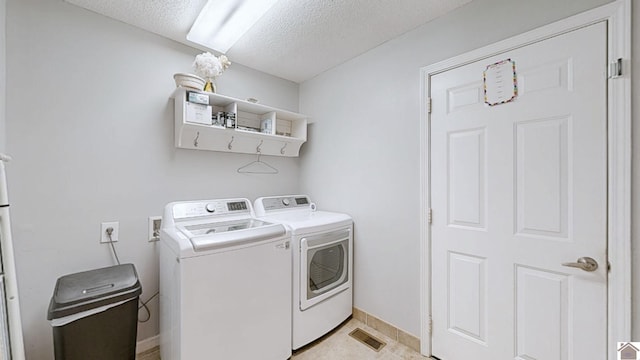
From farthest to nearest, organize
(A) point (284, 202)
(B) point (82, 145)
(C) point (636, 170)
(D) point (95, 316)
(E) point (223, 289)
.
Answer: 1. (A) point (284, 202)
2. (B) point (82, 145)
3. (E) point (223, 289)
4. (D) point (95, 316)
5. (C) point (636, 170)

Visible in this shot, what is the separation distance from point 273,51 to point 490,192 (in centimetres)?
205

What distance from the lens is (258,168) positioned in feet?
8.41

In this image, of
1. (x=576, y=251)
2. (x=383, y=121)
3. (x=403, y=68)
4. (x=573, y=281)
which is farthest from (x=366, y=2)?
(x=573, y=281)

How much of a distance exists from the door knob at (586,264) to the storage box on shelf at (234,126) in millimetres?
2200

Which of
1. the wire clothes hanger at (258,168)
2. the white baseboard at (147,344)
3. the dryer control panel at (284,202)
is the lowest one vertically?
the white baseboard at (147,344)

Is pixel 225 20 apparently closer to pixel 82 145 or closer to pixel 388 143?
pixel 82 145

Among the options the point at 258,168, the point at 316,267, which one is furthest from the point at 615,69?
the point at 258,168

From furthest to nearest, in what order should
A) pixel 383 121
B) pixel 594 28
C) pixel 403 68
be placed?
pixel 383 121 → pixel 403 68 → pixel 594 28

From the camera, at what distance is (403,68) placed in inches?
76.4

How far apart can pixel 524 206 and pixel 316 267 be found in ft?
4.81

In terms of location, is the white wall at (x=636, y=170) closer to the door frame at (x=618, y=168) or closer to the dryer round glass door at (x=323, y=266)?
the door frame at (x=618, y=168)

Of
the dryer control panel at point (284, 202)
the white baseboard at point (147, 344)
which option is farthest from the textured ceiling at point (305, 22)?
the white baseboard at point (147, 344)

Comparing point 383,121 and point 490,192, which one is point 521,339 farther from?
point 383,121

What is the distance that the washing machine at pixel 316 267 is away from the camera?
5.94ft
